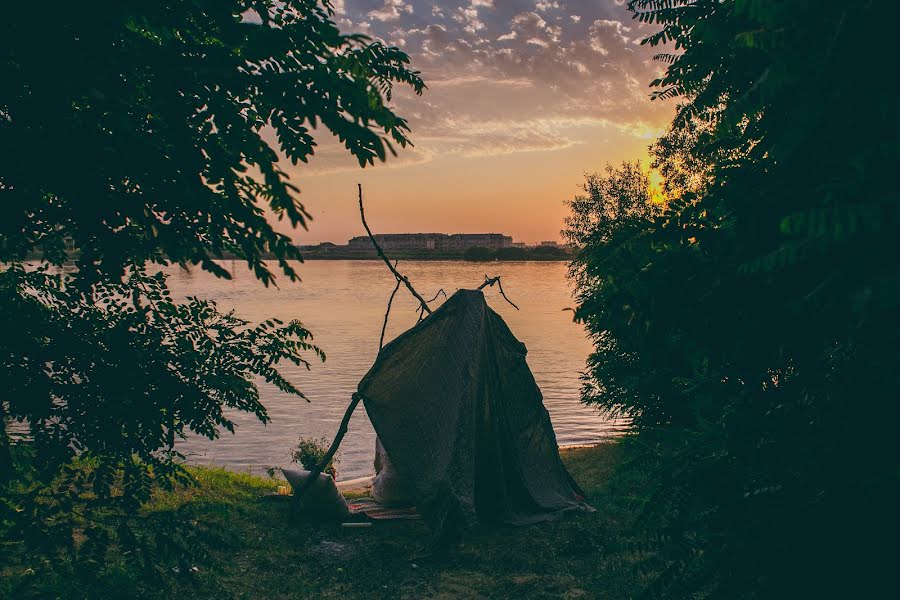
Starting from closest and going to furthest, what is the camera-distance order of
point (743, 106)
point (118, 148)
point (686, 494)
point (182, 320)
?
point (743, 106) < point (118, 148) < point (686, 494) < point (182, 320)

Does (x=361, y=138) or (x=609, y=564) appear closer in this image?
(x=361, y=138)

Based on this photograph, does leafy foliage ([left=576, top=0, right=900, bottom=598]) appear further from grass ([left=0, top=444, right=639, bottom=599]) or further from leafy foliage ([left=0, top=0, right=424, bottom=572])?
grass ([left=0, top=444, right=639, bottom=599])

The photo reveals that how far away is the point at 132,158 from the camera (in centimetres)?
307

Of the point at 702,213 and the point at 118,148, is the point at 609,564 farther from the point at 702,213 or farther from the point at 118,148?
the point at 118,148

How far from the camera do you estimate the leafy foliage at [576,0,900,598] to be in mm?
2035

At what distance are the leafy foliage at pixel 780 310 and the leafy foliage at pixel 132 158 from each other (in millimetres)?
1518

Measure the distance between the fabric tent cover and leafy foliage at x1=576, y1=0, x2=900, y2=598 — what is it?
660 cm

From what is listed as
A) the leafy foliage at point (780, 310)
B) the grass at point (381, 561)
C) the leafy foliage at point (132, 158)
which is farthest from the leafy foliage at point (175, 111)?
the grass at point (381, 561)

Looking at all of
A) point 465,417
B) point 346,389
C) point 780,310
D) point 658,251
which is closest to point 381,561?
point 465,417

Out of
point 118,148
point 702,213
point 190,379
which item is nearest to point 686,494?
point 702,213

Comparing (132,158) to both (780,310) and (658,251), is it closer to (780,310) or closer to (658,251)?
(658,251)

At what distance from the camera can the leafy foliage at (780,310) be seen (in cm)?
204

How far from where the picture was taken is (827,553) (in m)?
2.69

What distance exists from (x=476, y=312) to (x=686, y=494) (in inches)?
319
